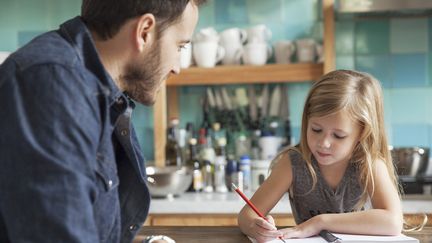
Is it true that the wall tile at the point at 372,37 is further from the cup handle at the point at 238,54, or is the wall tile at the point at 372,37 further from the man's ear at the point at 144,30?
the man's ear at the point at 144,30

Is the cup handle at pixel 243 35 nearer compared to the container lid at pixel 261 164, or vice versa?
the container lid at pixel 261 164

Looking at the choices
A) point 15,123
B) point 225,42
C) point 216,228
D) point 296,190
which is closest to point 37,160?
point 15,123

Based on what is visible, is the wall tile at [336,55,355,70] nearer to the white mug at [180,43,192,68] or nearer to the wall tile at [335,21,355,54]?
the wall tile at [335,21,355,54]

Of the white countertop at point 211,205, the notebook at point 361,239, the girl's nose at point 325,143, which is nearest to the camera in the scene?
the notebook at point 361,239

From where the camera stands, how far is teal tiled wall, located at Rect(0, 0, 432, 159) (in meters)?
3.22

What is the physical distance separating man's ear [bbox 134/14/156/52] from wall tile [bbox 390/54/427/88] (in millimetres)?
2406

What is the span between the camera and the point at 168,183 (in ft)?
9.24

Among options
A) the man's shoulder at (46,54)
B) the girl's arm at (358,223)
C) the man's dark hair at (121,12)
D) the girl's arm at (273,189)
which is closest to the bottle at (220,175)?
the girl's arm at (273,189)

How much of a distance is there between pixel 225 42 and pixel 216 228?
1.83 m

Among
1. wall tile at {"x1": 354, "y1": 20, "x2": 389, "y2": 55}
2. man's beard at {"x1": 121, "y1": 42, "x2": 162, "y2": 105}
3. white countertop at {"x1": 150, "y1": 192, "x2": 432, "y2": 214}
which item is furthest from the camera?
wall tile at {"x1": 354, "y1": 20, "x2": 389, "y2": 55}

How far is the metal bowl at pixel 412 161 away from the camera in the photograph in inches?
115

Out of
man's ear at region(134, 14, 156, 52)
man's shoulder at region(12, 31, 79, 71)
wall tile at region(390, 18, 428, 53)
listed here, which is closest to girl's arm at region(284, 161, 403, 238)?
man's ear at region(134, 14, 156, 52)

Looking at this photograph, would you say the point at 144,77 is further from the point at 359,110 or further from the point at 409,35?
the point at 409,35

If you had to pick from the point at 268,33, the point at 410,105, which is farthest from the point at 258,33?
the point at 410,105
